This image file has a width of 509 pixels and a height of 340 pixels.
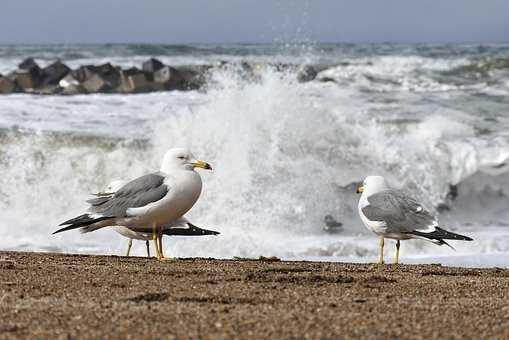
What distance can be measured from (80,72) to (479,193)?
43.7 ft

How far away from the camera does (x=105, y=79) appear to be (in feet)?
72.5

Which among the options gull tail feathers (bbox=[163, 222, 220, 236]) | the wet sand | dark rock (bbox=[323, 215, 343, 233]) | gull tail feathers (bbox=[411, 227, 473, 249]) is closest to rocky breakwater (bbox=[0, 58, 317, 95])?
dark rock (bbox=[323, 215, 343, 233])

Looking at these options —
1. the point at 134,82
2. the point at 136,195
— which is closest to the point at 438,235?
the point at 136,195

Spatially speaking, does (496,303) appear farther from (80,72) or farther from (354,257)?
(80,72)

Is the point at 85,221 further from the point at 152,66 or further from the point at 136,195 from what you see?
the point at 152,66

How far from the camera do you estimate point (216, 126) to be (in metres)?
12.5

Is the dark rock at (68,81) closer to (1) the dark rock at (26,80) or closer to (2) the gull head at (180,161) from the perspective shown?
(1) the dark rock at (26,80)

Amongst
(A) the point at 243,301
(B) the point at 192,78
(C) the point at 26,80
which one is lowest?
(A) the point at 243,301

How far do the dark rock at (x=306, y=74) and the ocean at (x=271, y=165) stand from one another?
18.8 ft

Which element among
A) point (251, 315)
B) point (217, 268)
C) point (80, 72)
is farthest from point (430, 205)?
point (80, 72)

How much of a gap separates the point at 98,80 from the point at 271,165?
1062 cm

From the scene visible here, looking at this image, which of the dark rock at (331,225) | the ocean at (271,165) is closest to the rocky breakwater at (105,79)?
the ocean at (271,165)

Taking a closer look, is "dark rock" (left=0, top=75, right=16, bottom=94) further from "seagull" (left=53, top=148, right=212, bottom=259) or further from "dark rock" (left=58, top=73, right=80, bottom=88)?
"seagull" (left=53, top=148, right=212, bottom=259)

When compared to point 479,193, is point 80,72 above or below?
above
